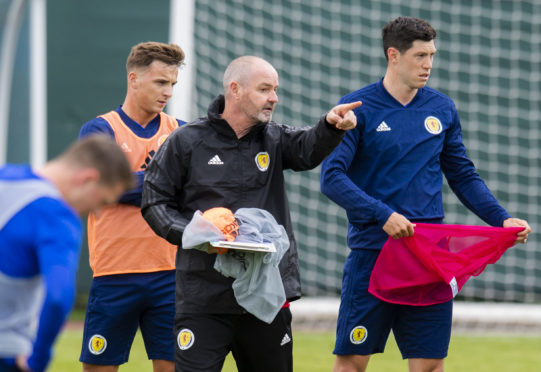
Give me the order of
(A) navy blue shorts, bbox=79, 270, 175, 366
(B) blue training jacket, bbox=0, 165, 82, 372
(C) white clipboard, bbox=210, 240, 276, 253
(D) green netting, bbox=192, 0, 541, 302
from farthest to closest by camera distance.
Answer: (D) green netting, bbox=192, 0, 541, 302
(A) navy blue shorts, bbox=79, 270, 175, 366
(C) white clipboard, bbox=210, 240, 276, 253
(B) blue training jacket, bbox=0, 165, 82, 372

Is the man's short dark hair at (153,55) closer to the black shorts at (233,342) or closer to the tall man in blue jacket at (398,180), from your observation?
the tall man in blue jacket at (398,180)

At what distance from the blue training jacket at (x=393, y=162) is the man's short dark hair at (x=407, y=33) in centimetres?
25

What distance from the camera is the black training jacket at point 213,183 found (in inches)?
165

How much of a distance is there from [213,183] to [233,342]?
0.77 meters

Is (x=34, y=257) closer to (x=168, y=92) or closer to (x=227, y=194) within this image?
(x=227, y=194)

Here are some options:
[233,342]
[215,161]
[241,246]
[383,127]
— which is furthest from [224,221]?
[383,127]

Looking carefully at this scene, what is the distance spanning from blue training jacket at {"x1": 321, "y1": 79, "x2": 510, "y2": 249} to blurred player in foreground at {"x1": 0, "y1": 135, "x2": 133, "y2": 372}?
2069mm

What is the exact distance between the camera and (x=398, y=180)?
479 centimetres

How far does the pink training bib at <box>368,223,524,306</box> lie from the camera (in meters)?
4.73

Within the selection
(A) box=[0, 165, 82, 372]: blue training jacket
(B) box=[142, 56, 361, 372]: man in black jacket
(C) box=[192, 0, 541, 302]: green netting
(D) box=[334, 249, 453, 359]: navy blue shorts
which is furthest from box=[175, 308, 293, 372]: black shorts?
(C) box=[192, 0, 541, 302]: green netting

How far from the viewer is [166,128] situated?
5125 millimetres

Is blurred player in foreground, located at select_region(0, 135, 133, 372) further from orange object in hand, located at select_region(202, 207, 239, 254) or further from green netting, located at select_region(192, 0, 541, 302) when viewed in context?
green netting, located at select_region(192, 0, 541, 302)

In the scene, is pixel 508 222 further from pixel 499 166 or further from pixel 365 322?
pixel 499 166

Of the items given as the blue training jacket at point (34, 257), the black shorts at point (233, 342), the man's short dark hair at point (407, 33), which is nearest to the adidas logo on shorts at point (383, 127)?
the man's short dark hair at point (407, 33)
